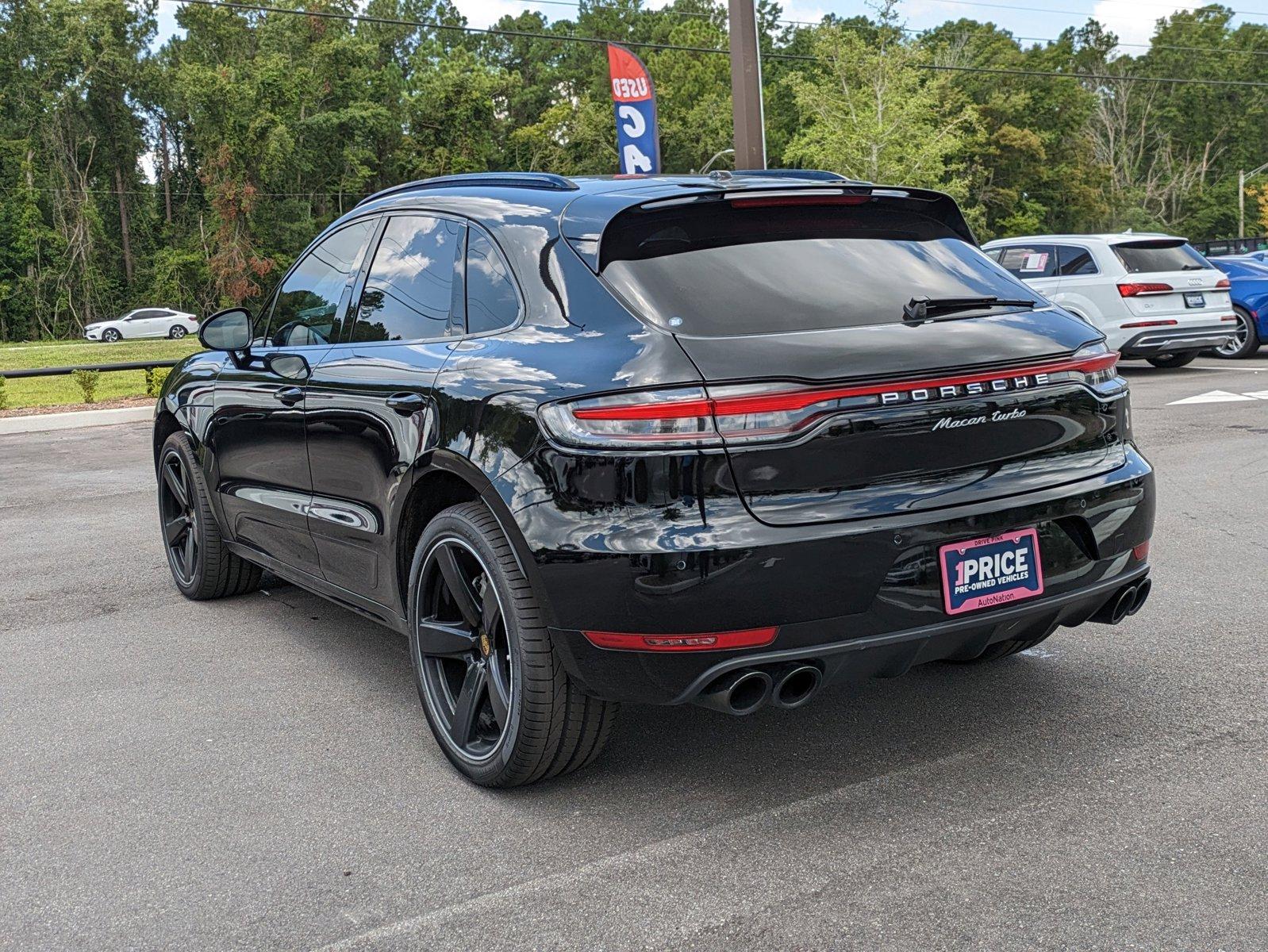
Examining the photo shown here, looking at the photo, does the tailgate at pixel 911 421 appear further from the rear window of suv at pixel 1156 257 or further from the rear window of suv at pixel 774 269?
the rear window of suv at pixel 1156 257

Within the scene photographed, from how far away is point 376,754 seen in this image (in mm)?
4004

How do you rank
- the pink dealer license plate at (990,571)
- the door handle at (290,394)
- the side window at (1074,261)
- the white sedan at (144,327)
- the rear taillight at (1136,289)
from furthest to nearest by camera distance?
1. the white sedan at (144,327)
2. the side window at (1074,261)
3. the rear taillight at (1136,289)
4. the door handle at (290,394)
5. the pink dealer license plate at (990,571)

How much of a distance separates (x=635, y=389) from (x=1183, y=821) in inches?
68.5

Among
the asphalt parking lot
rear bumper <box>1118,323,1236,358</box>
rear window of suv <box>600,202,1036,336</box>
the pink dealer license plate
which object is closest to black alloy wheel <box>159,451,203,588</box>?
the asphalt parking lot

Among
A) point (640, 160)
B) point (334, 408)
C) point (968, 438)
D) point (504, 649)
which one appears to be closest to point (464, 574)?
point (504, 649)

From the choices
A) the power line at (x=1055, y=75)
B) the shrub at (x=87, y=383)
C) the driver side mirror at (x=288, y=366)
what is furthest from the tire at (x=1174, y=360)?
the power line at (x=1055, y=75)

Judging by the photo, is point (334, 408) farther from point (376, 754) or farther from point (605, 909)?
point (605, 909)

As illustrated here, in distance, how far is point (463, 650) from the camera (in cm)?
374

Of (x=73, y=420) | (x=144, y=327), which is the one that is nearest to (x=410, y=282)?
(x=73, y=420)

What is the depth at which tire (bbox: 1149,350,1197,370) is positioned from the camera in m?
17.0

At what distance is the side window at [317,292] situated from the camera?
470cm

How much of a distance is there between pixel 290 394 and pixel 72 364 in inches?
1253

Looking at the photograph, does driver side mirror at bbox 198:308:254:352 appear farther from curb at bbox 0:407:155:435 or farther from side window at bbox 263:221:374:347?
curb at bbox 0:407:155:435

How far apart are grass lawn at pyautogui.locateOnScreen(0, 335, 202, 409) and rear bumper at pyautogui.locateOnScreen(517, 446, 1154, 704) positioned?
6568 mm
